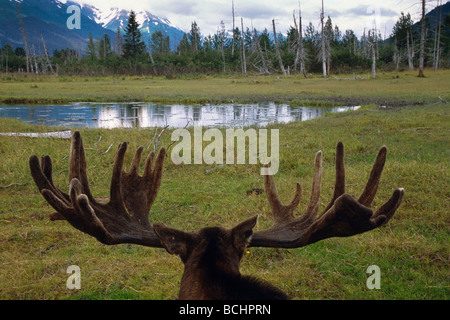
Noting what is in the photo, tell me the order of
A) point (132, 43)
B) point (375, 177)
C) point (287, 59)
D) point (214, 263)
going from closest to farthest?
1. point (214, 263)
2. point (375, 177)
3. point (287, 59)
4. point (132, 43)

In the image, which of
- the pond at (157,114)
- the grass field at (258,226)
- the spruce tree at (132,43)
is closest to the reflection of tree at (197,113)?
the pond at (157,114)

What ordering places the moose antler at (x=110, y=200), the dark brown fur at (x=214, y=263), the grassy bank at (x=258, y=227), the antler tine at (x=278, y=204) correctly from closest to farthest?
the dark brown fur at (x=214, y=263), the moose antler at (x=110, y=200), the antler tine at (x=278, y=204), the grassy bank at (x=258, y=227)

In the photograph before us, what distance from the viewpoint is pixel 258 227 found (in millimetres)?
5230

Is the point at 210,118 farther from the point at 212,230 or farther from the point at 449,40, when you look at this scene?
the point at 449,40

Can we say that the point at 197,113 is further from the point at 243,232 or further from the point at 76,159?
the point at 243,232

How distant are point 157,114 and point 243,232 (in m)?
17.9

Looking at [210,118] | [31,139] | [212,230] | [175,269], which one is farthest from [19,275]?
[210,118]

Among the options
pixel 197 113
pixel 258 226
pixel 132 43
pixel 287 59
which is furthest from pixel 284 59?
pixel 258 226

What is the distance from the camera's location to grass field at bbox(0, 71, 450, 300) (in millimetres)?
3770

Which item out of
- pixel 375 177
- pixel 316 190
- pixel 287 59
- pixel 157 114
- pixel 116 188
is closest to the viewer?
pixel 375 177

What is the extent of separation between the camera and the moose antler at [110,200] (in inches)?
93.0

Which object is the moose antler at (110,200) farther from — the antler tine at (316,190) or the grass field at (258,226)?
the antler tine at (316,190)

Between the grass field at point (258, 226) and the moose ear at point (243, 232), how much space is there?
1.67m
